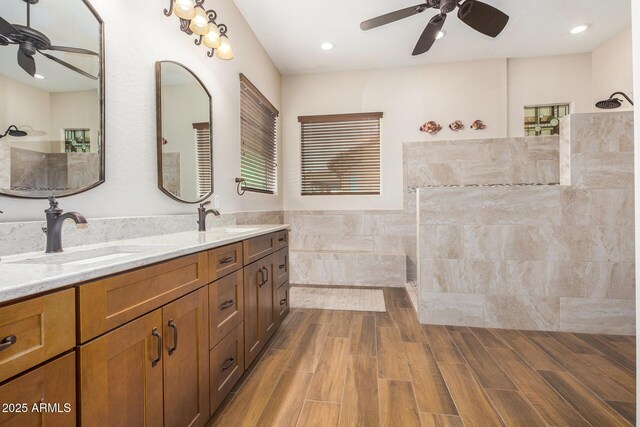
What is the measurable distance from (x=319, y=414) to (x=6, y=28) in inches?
83.2

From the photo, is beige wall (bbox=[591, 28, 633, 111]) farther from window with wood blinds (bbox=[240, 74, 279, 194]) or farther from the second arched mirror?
the second arched mirror

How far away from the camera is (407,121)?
446 cm

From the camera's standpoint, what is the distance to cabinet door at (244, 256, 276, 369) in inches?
75.4

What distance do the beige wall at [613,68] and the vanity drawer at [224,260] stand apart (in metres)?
4.47

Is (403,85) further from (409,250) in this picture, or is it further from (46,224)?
(46,224)

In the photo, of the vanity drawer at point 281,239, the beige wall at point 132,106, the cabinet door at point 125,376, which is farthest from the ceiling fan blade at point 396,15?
the cabinet door at point 125,376

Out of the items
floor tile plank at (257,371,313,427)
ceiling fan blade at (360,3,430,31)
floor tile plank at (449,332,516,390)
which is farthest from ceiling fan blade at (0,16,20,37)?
floor tile plank at (449,332,516,390)

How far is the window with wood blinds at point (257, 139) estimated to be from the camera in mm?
3303

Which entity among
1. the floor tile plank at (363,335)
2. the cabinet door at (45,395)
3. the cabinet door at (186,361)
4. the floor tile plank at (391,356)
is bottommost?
the floor tile plank at (391,356)

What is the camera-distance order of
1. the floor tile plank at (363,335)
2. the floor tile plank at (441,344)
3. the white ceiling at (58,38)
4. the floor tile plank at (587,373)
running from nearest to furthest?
the white ceiling at (58,38) → the floor tile plank at (587,373) → the floor tile plank at (441,344) → the floor tile plank at (363,335)

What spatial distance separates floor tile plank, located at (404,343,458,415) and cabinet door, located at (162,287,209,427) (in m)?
1.12

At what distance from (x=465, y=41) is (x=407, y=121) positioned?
1.16 m

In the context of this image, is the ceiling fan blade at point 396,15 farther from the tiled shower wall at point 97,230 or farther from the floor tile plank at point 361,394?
the floor tile plank at point 361,394

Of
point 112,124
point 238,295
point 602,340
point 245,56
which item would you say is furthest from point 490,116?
point 112,124
